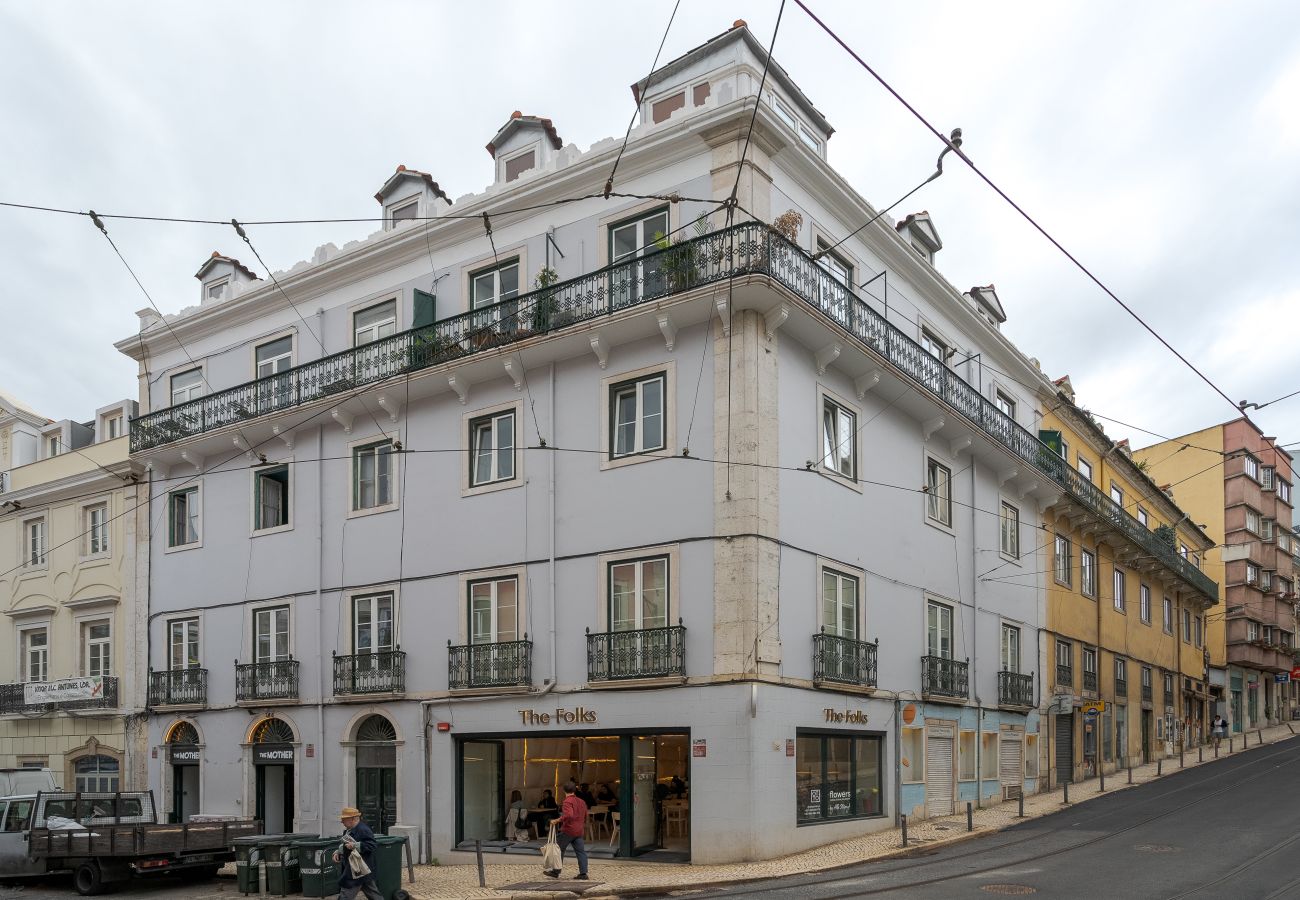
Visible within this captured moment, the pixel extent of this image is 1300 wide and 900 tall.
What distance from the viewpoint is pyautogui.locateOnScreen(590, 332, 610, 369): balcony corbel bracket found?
2100cm

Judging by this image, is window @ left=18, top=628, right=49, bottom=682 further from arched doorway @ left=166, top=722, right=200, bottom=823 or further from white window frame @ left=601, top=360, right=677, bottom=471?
white window frame @ left=601, top=360, right=677, bottom=471

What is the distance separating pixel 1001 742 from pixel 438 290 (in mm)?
16403

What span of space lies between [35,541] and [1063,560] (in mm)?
28826

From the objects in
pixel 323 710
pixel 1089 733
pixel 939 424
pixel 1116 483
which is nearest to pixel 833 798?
pixel 939 424

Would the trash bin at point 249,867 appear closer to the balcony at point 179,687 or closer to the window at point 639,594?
the window at point 639,594

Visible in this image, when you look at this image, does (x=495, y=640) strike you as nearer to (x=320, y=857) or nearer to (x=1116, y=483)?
(x=320, y=857)

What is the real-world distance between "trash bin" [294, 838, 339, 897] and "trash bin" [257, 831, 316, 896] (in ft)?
0.77

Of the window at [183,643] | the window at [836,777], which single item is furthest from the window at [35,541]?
the window at [836,777]

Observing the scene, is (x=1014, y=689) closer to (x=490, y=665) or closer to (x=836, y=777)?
(x=836, y=777)

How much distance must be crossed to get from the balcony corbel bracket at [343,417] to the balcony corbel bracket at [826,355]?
10.1 meters

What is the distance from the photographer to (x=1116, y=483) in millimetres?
40406

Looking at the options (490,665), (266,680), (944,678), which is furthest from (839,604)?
(266,680)

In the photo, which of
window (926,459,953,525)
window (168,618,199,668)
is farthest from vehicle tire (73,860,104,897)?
window (926,459,953,525)

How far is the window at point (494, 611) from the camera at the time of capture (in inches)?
866
